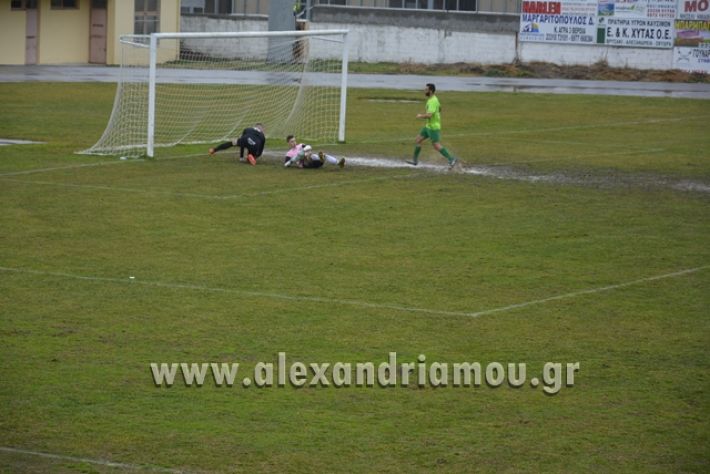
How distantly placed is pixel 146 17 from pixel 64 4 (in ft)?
14.4

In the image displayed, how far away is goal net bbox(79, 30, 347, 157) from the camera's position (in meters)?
30.2

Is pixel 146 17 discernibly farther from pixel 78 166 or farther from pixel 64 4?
pixel 78 166

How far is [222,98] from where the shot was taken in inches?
1634

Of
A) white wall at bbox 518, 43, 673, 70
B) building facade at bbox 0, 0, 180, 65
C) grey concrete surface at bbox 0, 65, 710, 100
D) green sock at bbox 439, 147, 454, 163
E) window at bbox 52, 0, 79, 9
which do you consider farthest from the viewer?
white wall at bbox 518, 43, 673, 70

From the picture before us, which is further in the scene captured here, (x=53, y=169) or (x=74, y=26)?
(x=74, y=26)

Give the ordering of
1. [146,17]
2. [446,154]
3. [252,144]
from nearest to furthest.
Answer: [446,154], [252,144], [146,17]

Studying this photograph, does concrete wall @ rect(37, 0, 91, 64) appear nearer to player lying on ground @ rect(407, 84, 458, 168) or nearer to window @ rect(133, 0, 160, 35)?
window @ rect(133, 0, 160, 35)

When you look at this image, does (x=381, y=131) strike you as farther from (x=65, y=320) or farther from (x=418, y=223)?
(x=65, y=320)

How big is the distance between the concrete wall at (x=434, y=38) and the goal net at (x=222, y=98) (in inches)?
440

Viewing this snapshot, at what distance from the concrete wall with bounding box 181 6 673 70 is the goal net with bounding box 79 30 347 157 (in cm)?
1117

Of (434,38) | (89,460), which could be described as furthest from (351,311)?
(434,38)

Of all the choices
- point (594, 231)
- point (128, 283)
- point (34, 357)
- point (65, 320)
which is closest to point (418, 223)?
point (594, 231)

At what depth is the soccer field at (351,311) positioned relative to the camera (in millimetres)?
10164

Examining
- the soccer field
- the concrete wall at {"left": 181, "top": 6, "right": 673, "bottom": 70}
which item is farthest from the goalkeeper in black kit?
the concrete wall at {"left": 181, "top": 6, "right": 673, "bottom": 70}
